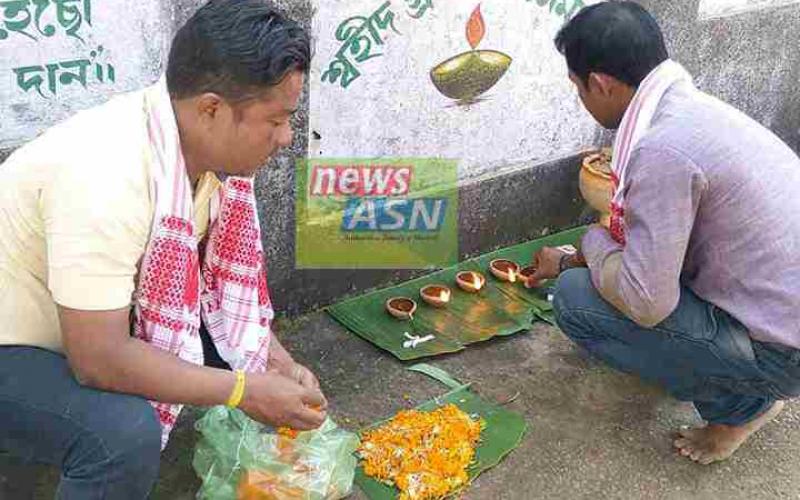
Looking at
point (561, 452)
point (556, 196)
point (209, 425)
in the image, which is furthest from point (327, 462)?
point (556, 196)

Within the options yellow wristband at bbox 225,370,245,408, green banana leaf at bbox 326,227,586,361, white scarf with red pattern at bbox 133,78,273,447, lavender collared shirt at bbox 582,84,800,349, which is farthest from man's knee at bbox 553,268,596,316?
yellow wristband at bbox 225,370,245,408

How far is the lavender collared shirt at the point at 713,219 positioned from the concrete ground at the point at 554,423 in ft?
1.99

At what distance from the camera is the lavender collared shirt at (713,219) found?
7.91 ft

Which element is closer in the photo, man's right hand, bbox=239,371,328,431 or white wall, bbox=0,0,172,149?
man's right hand, bbox=239,371,328,431

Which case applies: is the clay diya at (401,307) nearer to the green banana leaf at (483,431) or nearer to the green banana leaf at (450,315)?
the green banana leaf at (450,315)

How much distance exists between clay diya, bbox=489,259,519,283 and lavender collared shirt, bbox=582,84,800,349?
1.38 metres

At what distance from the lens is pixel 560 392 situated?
3.35 m

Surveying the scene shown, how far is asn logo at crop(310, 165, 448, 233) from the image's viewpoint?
354cm

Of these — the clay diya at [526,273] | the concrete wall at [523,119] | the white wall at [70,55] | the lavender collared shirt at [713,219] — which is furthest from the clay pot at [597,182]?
the white wall at [70,55]

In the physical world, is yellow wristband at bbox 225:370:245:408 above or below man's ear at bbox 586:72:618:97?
below

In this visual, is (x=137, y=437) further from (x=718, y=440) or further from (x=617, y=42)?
(x=718, y=440)

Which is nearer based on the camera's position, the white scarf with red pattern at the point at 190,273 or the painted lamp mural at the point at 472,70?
the white scarf with red pattern at the point at 190,273

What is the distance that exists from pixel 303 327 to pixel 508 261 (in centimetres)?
112

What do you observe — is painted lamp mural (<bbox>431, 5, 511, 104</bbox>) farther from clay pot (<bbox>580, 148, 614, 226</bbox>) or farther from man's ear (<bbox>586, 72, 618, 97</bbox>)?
man's ear (<bbox>586, 72, 618, 97</bbox>)
